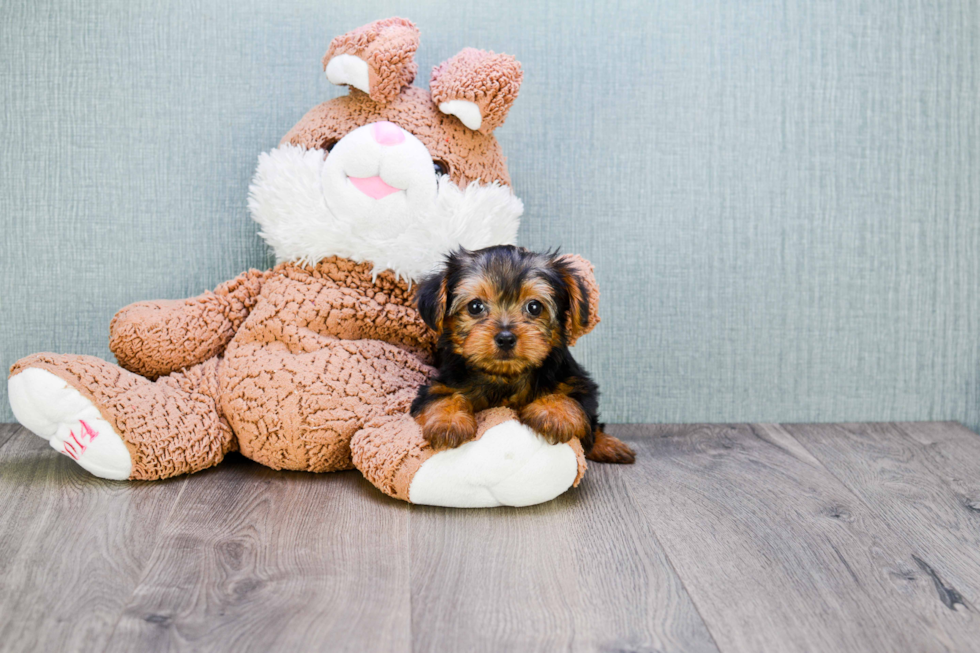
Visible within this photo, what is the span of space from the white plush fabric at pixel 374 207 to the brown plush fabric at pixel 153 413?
502mm

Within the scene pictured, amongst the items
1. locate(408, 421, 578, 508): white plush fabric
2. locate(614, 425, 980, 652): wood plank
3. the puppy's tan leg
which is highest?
locate(408, 421, 578, 508): white plush fabric

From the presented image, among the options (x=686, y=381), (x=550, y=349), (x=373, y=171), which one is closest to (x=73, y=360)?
(x=373, y=171)

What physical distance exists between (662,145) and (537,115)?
0.43 metres

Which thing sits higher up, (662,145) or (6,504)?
(662,145)

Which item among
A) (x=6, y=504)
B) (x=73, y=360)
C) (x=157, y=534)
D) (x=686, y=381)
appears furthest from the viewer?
(x=686, y=381)

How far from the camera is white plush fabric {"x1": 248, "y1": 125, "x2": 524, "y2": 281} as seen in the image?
210cm

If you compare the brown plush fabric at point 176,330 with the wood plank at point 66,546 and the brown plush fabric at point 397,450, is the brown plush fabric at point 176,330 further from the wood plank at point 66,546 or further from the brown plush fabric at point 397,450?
the brown plush fabric at point 397,450

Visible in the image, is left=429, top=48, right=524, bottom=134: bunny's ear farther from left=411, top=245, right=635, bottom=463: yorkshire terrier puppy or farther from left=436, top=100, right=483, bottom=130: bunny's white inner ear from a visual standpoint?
left=411, top=245, right=635, bottom=463: yorkshire terrier puppy

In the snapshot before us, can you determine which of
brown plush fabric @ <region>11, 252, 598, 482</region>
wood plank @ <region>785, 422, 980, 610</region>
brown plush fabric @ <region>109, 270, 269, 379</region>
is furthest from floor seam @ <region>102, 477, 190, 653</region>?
wood plank @ <region>785, 422, 980, 610</region>

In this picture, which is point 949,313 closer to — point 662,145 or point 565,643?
point 662,145

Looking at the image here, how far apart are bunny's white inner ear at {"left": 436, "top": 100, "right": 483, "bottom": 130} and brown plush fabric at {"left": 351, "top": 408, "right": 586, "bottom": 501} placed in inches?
32.5

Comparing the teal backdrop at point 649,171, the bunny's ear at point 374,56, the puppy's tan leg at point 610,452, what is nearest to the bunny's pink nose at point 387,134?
the bunny's ear at point 374,56

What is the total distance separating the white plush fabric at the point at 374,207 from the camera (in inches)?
82.7

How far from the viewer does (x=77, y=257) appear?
2.54m
